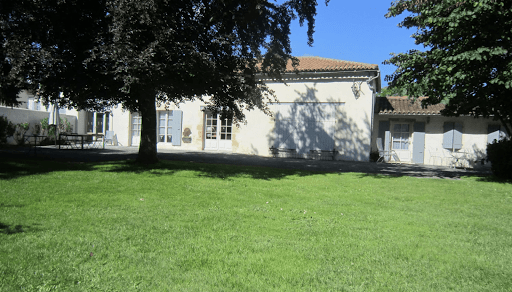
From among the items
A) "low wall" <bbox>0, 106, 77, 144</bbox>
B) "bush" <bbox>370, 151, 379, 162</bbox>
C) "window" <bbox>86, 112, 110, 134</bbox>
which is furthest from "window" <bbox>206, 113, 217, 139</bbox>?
"low wall" <bbox>0, 106, 77, 144</bbox>

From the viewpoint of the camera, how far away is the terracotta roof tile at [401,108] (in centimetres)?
1557

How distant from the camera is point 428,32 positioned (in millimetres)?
10250

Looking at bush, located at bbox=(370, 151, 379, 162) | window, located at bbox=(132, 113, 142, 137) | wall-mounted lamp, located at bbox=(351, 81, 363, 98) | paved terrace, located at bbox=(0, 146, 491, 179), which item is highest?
wall-mounted lamp, located at bbox=(351, 81, 363, 98)

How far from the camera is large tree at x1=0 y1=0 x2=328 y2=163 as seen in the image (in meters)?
7.17

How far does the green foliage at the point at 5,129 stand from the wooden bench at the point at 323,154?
587 inches

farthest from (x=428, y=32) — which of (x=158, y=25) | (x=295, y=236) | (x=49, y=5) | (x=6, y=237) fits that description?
(x=6, y=237)

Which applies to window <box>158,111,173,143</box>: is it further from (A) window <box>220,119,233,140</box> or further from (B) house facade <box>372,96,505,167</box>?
(B) house facade <box>372,96,505,167</box>

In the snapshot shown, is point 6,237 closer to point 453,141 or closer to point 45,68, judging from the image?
point 45,68

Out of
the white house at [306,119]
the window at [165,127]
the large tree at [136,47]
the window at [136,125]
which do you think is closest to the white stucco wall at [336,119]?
the white house at [306,119]

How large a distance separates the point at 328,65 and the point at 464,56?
806 cm

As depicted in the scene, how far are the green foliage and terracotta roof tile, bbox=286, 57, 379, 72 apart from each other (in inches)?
552

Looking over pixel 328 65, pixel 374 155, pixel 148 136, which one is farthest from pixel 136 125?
pixel 374 155

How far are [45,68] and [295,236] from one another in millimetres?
6915

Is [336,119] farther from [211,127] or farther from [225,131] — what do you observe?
[211,127]
